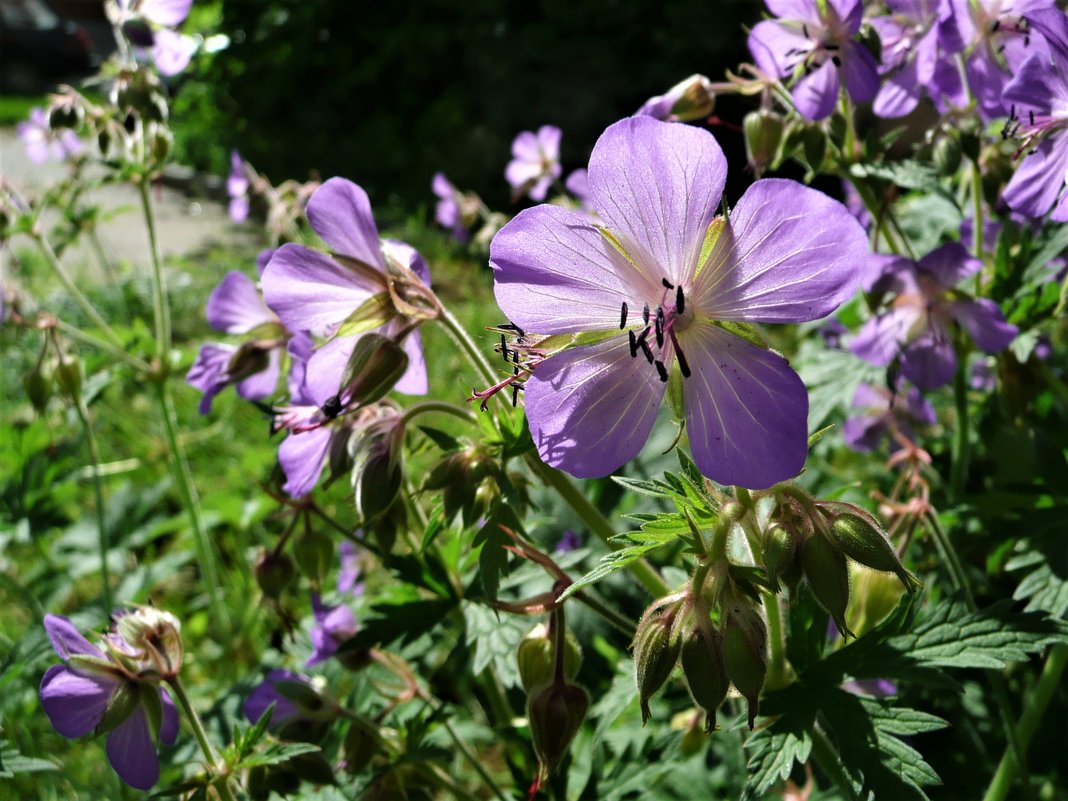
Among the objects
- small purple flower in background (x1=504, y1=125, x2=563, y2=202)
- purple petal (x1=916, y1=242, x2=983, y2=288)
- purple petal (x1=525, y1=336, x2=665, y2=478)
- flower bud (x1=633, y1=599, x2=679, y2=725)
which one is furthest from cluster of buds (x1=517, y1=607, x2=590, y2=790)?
small purple flower in background (x1=504, y1=125, x2=563, y2=202)

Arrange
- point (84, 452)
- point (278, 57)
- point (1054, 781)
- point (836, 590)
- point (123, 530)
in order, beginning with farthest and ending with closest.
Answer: point (278, 57)
point (84, 452)
point (123, 530)
point (1054, 781)
point (836, 590)

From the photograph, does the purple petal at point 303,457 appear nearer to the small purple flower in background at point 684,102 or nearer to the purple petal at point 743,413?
the purple petal at point 743,413

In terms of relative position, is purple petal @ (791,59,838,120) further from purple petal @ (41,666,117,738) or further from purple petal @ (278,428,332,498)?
purple petal @ (41,666,117,738)

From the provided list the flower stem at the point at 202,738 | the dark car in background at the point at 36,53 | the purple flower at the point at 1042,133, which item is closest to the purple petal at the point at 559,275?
the purple flower at the point at 1042,133

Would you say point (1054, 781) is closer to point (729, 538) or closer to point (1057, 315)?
point (1057, 315)

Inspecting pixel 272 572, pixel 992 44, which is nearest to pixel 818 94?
pixel 992 44

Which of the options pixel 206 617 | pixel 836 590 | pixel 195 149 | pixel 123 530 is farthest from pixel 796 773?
pixel 195 149
